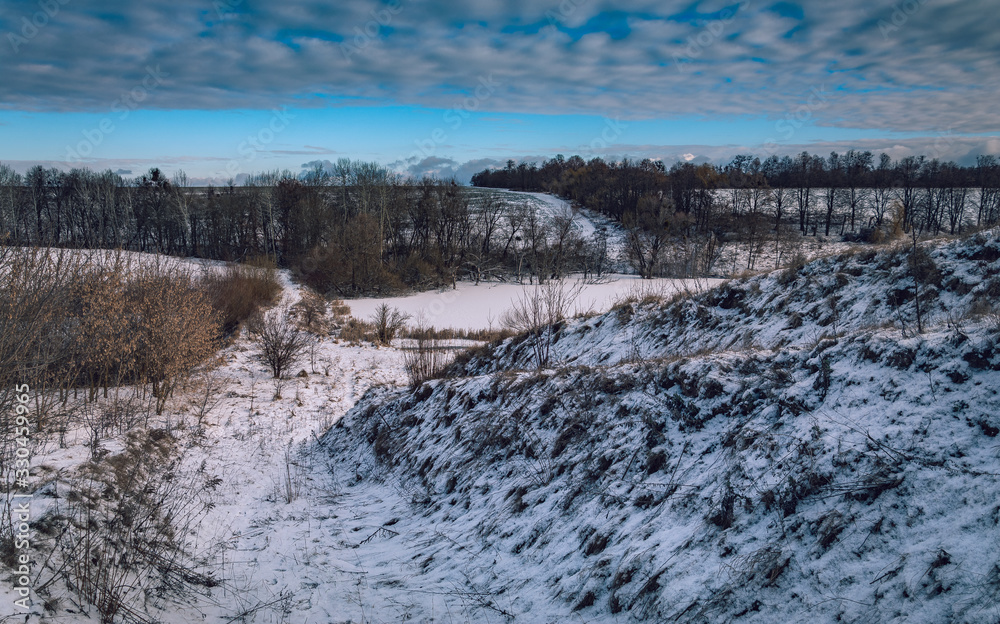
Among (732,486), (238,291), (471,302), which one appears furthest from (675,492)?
(471,302)

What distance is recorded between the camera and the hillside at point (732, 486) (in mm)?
3039

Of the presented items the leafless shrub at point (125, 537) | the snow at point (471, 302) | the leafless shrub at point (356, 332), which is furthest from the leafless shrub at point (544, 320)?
the snow at point (471, 302)

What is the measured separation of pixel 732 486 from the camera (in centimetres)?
405

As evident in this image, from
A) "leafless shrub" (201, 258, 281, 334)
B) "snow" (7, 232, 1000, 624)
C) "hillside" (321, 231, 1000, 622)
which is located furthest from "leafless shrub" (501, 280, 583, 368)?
"leafless shrub" (201, 258, 281, 334)

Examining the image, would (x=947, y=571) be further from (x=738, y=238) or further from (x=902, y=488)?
(x=738, y=238)

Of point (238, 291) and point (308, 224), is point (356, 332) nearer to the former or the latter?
point (238, 291)

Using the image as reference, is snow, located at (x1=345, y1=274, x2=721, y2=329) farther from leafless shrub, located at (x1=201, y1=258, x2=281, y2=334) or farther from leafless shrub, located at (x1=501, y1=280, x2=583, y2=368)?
leafless shrub, located at (x1=501, y1=280, x2=583, y2=368)

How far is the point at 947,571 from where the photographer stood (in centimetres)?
270

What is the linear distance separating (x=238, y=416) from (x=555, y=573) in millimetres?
9829

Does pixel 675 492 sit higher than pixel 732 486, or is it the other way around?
pixel 732 486

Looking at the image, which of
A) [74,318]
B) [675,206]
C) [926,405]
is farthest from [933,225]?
[74,318]

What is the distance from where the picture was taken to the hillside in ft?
9.97

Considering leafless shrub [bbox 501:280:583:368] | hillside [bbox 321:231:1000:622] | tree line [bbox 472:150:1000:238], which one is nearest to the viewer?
hillside [bbox 321:231:1000:622]

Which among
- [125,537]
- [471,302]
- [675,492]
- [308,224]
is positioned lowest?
[471,302]
